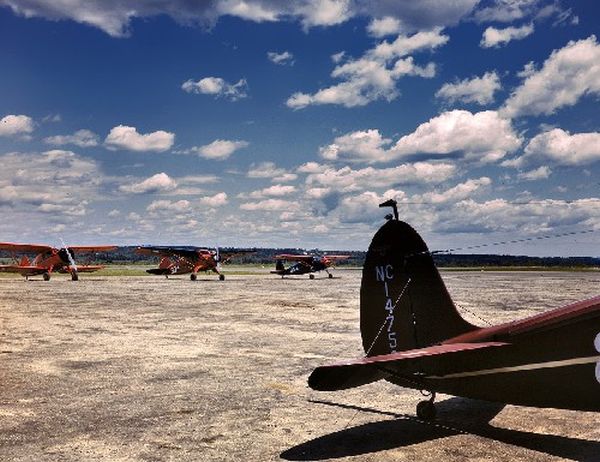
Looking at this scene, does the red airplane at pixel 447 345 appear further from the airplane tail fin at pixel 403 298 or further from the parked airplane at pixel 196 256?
the parked airplane at pixel 196 256

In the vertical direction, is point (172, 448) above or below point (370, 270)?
below

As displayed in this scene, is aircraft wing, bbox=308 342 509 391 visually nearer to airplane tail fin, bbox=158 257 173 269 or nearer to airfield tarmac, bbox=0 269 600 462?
airfield tarmac, bbox=0 269 600 462

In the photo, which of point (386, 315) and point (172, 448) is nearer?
point (172, 448)

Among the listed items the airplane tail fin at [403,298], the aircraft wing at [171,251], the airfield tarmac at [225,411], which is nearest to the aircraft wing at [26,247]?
the aircraft wing at [171,251]

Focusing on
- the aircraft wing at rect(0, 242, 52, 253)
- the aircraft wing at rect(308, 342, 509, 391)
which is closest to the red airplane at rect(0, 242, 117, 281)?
the aircraft wing at rect(0, 242, 52, 253)

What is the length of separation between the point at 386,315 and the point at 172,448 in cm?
355

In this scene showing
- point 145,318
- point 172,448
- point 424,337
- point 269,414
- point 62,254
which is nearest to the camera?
point 172,448

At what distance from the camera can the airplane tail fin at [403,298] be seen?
7.86 metres

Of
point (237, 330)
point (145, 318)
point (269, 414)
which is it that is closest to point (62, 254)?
point (145, 318)

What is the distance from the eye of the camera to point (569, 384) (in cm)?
610

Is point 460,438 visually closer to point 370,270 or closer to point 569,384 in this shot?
point 569,384

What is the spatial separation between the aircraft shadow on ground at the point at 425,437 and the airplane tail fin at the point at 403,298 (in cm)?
111

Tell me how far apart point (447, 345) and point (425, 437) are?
1273 mm

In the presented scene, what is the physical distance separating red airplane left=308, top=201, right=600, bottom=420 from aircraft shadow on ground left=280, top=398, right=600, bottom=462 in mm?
398
